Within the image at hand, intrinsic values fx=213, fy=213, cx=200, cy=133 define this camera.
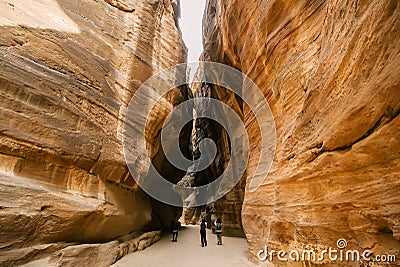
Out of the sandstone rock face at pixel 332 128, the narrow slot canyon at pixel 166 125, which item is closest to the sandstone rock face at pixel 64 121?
the narrow slot canyon at pixel 166 125

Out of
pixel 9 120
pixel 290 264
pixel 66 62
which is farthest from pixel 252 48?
pixel 9 120

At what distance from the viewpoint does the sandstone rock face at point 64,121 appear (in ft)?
14.6

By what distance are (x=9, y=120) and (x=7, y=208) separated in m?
1.79

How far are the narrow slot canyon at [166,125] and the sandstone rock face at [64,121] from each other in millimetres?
30

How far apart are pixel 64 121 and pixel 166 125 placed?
5349mm

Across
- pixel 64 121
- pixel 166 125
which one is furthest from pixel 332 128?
pixel 166 125

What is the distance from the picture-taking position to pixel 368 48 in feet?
9.03

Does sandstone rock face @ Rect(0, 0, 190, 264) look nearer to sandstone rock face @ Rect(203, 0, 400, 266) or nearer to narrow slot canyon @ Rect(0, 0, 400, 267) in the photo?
narrow slot canyon @ Rect(0, 0, 400, 267)

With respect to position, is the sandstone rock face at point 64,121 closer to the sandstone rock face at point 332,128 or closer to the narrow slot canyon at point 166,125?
the narrow slot canyon at point 166,125

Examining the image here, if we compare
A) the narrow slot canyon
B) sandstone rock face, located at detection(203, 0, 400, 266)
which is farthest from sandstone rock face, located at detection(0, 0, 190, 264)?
sandstone rock face, located at detection(203, 0, 400, 266)

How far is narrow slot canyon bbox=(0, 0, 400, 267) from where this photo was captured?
111 inches

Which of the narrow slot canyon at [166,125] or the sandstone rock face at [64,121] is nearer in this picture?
the narrow slot canyon at [166,125]

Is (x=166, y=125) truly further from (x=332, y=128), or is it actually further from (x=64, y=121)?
(x=332, y=128)

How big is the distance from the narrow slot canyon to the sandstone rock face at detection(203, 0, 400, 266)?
0.03 metres
